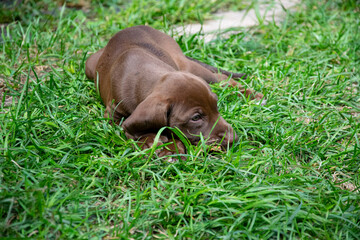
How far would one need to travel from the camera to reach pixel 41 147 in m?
3.69

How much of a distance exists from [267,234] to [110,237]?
1133 millimetres

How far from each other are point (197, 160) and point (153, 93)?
754 mm

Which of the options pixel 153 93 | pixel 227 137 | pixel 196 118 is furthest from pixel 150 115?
pixel 227 137

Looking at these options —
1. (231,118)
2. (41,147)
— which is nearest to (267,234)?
(231,118)

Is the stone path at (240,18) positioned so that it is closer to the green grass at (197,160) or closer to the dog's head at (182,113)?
the green grass at (197,160)

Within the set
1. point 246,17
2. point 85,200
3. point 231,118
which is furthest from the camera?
point 246,17

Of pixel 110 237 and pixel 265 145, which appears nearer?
pixel 110 237

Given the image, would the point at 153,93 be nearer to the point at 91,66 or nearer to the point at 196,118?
the point at 196,118

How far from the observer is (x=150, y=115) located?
3.71 m

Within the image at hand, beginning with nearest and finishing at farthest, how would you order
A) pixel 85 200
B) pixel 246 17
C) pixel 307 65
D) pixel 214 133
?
pixel 85 200 < pixel 214 133 < pixel 307 65 < pixel 246 17

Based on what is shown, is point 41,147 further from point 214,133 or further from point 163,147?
point 214,133

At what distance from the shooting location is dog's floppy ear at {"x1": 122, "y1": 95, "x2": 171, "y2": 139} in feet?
12.2

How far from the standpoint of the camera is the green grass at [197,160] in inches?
120

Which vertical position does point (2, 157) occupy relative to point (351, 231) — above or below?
above
